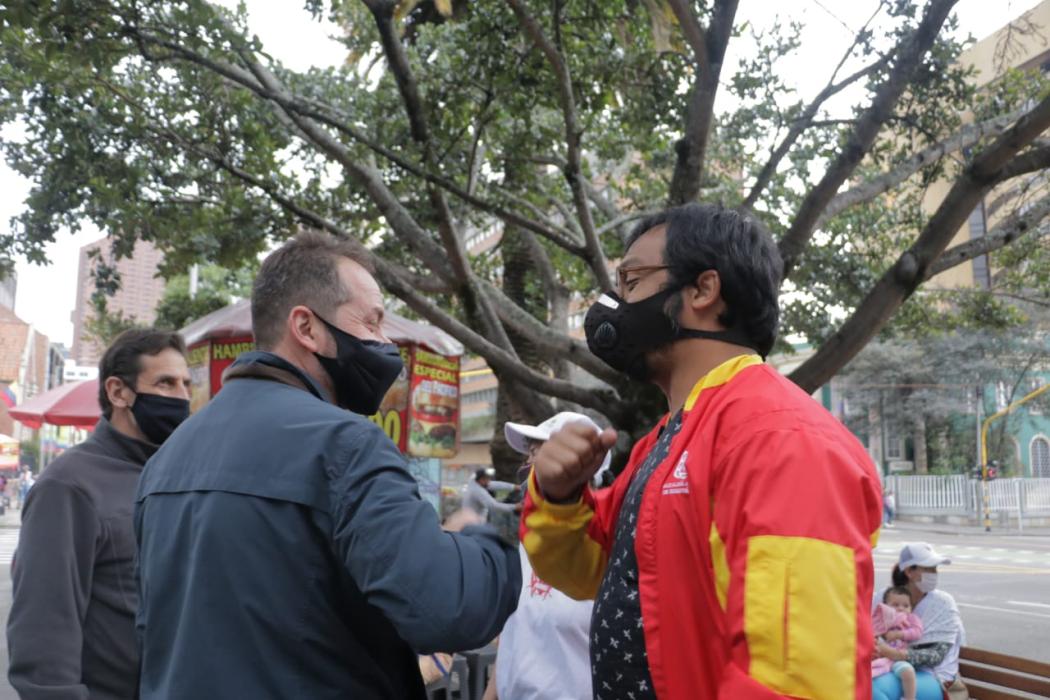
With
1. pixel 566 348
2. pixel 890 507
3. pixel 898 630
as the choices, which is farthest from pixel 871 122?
pixel 890 507

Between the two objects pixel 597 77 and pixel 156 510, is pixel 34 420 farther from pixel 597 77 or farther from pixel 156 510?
pixel 156 510

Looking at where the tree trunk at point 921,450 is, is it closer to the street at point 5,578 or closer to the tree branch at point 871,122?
the street at point 5,578

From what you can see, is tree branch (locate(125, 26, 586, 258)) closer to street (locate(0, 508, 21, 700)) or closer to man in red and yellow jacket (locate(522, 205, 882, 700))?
street (locate(0, 508, 21, 700))

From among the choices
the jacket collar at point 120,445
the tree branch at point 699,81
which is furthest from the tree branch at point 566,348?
the jacket collar at point 120,445

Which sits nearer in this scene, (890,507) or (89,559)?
(89,559)

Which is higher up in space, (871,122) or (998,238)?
(871,122)

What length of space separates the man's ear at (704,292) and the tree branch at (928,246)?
4546mm

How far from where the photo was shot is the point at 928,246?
6230 mm

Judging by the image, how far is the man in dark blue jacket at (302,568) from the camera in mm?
1658

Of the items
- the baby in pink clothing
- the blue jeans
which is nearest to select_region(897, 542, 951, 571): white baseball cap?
the baby in pink clothing

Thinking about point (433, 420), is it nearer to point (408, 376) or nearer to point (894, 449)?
point (408, 376)

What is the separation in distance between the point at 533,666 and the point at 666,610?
219 centimetres

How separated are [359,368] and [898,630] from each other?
5.36 m

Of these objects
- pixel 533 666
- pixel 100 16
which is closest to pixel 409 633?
pixel 533 666
